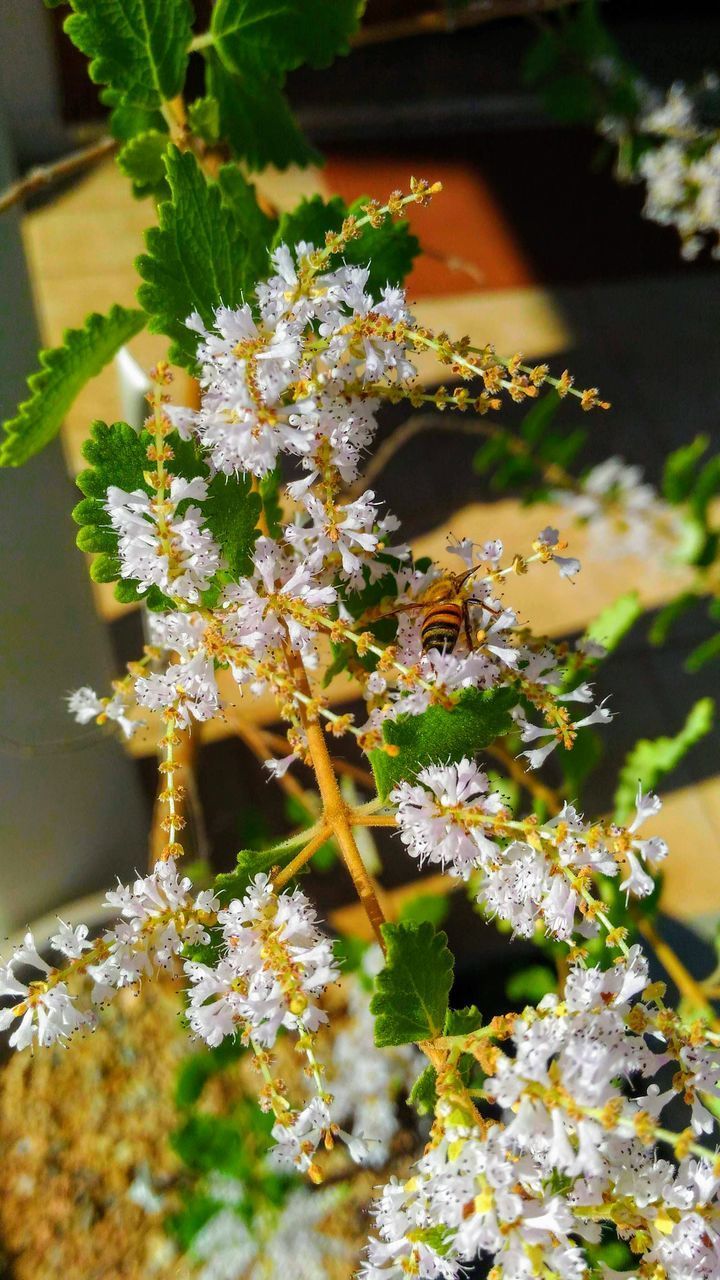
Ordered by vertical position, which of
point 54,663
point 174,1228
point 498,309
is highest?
point 54,663

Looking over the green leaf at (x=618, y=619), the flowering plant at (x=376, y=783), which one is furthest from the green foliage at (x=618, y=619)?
the flowering plant at (x=376, y=783)

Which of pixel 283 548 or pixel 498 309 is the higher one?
pixel 283 548

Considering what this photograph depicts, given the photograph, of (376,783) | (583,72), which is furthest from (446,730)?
(583,72)

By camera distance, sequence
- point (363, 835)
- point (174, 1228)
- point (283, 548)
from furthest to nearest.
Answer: point (363, 835) → point (174, 1228) → point (283, 548)

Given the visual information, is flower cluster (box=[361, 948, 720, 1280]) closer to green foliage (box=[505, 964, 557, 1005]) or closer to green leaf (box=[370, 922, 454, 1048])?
green leaf (box=[370, 922, 454, 1048])

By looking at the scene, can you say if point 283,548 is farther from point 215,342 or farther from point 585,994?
point 585,994

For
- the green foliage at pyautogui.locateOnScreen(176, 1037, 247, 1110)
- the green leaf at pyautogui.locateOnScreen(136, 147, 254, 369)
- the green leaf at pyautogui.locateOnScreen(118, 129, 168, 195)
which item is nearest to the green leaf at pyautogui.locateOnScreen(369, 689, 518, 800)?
the green leaf at pyautogui.locateOnScreen(136, 147, 254, 369)

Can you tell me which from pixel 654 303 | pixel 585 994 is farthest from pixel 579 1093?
pixel 654 303
